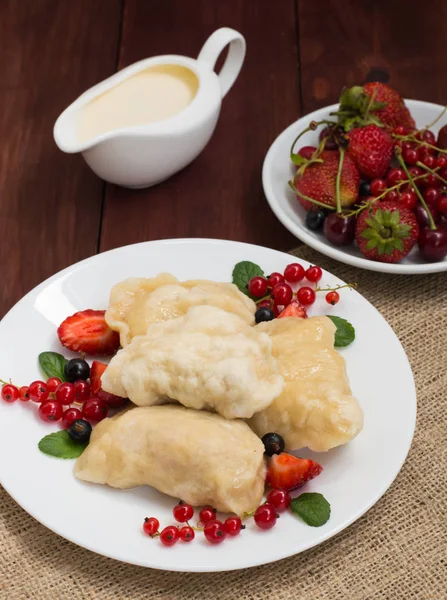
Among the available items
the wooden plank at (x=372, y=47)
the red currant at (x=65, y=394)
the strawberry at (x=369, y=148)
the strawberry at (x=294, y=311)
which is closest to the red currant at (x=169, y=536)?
the red currant at (x=65, y=394)

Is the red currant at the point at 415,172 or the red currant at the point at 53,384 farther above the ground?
the red currant at the point at 415,172

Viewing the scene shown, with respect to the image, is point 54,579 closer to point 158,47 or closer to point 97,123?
point 97,123

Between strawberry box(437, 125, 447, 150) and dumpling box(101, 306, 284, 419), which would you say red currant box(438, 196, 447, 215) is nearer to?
strawberry box(437, 125, 447, 150)

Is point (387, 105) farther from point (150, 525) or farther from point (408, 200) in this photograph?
point (150, 525)

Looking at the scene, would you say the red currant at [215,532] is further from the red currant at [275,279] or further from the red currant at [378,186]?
the red currant at [378,186]

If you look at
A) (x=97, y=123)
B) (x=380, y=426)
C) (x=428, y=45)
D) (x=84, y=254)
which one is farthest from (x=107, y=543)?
(x=428, y=45)

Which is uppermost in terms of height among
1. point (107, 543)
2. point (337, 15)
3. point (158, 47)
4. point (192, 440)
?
point (337, 15)
